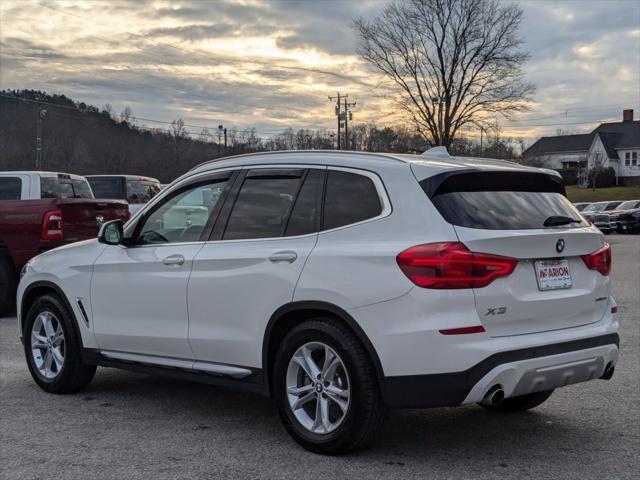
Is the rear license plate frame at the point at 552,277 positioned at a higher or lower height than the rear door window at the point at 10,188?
lower

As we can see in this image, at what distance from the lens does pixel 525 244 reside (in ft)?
15.0

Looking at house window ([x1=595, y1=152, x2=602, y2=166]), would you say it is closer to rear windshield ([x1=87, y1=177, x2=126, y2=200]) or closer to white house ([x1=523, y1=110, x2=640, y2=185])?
white house ([x1=523, y1=110, x2=640, y2=185])

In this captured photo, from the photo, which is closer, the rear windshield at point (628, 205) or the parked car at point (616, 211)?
the parked car at point (616, 211)

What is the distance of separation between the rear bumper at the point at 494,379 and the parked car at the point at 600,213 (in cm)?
3883

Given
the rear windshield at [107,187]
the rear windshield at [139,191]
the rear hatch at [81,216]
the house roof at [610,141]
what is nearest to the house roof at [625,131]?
the house roof at [610,141]

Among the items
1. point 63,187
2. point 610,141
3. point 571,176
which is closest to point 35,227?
point 63,187

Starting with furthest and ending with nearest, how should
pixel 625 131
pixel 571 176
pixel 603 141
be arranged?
pixel 625 131 → pixel 603 141 → pixel 571 176

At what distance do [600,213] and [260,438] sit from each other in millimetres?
41392

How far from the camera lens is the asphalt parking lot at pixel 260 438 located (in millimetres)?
4551

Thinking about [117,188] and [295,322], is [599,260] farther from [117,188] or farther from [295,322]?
[117,188]

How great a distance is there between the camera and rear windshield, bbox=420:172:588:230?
455 centimetres

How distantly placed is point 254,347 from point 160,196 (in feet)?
5.34

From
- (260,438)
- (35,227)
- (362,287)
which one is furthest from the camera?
(35,227)

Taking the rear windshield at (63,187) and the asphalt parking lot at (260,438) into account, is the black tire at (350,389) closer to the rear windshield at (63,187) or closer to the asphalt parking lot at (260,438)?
the asphalt parking lot at (260,438)
